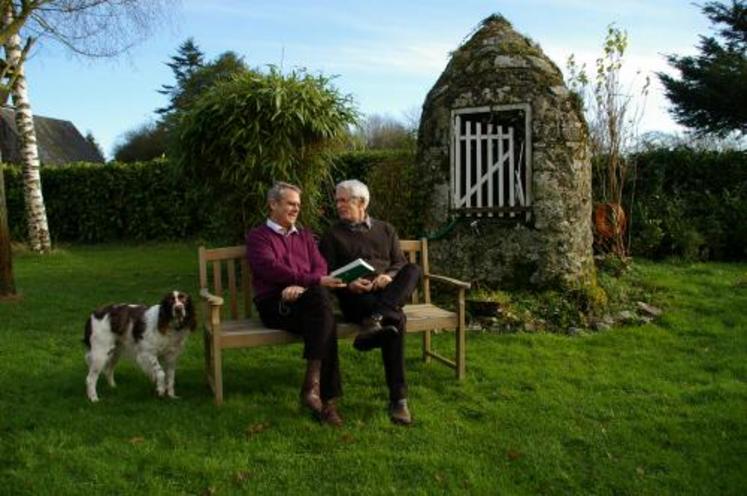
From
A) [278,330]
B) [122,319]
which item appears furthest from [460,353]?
[122,319]

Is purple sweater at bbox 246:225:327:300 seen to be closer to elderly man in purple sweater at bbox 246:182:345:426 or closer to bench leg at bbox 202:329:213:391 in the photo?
elderly man in purple sweater at bbox 246:182:345:426

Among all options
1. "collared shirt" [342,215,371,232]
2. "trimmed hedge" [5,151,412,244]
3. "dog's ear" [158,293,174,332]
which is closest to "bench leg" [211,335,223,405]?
"dog's ear" [158,293,174,332]

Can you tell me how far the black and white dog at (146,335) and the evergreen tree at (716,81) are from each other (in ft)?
71.3

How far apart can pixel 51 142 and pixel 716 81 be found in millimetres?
30629

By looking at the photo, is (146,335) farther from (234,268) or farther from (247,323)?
(234,268)

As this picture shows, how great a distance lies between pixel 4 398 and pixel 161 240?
499 inches

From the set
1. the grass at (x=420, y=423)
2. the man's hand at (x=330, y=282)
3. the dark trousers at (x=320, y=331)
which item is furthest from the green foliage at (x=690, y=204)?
the dark trousers at (x=320, y=331)

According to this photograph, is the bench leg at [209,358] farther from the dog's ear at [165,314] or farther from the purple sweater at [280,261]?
the purple sweater at [280,261]

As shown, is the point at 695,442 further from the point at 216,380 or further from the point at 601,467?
the point at 216,380

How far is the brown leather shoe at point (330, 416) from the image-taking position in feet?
15.0

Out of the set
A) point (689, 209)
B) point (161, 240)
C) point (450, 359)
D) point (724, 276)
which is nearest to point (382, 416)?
point (450, 359)

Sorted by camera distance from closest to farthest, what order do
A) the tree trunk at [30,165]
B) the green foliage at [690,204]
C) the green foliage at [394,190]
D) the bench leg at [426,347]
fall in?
the bench leg at [426,347]
the green foliage at [394,190]
the green foliage at [690,204]
the tree trunk at [30,165]

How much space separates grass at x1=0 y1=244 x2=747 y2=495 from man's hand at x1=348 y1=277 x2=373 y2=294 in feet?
2.53

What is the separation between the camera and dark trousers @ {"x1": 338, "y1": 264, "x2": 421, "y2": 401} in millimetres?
4793
